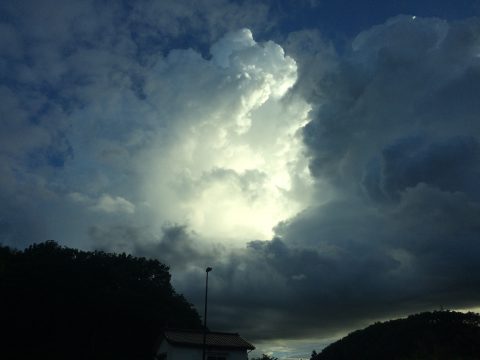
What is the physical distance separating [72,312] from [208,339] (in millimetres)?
26216

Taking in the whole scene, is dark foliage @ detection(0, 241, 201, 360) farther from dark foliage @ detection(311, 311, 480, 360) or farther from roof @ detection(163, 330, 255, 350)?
dark foliage @ detection(311, 311, 480, 360)

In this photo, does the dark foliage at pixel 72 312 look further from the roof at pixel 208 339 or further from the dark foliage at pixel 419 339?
the dark foliage at pixel 419 339

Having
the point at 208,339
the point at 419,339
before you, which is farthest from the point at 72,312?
the point at 419,339

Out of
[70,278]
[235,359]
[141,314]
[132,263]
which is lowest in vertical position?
[235,359]

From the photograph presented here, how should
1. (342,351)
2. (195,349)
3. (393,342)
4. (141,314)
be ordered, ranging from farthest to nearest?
(342,351), (393,342), (141,314), (195,349)

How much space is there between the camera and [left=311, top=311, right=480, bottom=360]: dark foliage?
75.2 metres

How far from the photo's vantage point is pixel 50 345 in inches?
2280

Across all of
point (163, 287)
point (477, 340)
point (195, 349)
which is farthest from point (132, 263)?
point (477, 340)

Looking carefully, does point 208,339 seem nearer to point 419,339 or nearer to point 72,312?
point 72,312

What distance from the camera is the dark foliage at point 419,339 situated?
2963 inches

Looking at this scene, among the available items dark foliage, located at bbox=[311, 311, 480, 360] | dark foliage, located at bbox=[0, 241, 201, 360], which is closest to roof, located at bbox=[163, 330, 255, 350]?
dark foliage, located at bbox=[0, 241, 201, 360]

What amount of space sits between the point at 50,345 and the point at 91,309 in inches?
274

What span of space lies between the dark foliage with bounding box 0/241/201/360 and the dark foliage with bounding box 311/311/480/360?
154ft

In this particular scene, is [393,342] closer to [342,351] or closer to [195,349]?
[342,351]
